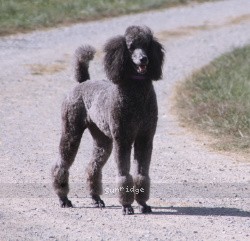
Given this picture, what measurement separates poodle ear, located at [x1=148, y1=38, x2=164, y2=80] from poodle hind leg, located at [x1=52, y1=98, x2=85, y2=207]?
837mm

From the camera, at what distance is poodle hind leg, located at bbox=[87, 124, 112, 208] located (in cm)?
843

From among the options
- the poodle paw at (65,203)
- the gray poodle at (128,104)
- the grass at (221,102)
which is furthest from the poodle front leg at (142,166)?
the grass at (221,102)

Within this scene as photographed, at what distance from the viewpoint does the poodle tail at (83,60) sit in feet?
27.5

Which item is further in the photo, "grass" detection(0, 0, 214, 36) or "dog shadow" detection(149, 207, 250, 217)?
"grass" detection(0, 0, 214, 36)

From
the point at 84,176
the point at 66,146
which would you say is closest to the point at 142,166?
the point at 66,146

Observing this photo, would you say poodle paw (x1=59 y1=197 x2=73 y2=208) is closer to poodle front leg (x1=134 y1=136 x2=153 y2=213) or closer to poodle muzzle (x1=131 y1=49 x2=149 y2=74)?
poodle front leg (x1=134 y1=136 x2=153 y2=213)

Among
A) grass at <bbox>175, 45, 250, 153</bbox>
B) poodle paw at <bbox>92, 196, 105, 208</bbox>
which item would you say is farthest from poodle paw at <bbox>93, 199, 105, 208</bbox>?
grass at <bbox>175, 45, 250, 153</bbox>

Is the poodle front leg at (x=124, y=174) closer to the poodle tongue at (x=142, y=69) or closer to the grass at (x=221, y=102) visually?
the poodle tongue at (x=142, y=69)

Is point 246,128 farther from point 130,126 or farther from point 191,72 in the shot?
point 191,72

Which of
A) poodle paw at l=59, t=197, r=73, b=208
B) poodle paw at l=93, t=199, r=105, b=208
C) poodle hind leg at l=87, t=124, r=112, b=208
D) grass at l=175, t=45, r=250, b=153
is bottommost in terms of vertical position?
grass at l=175, t=45, r=250, b=153

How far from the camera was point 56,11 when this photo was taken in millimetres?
23188

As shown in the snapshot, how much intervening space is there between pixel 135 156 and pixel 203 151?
304cm

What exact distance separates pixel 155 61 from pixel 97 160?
1.21 meters

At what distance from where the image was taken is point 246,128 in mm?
11656
